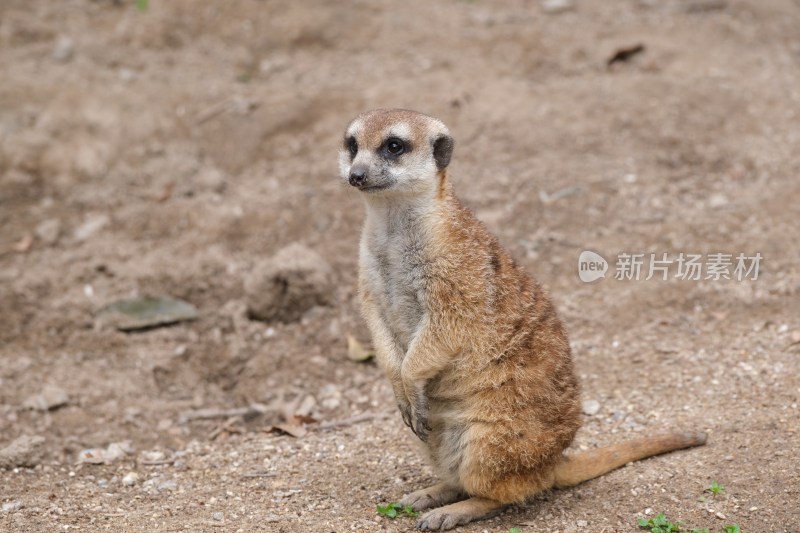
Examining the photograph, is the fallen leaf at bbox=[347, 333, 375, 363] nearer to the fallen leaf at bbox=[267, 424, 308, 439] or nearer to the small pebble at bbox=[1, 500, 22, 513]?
the fallen leaf at bbox=[267, 424, 308, 439]

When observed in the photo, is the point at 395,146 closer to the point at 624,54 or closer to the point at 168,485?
the point at 168,485

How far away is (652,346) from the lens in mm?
4973

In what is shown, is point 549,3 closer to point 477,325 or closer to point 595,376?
A: point 595,376

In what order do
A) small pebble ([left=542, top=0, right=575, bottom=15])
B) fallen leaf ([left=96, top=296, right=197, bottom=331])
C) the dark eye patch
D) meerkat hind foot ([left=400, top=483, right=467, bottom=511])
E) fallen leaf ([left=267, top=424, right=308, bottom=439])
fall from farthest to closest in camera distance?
small pebble ([left=542, top=0, right=575, bottom=15]) < fallen leaf ([left=96, top=296, right=197, bottom=331]) < fallen leaf ([left=267, top=424, right=308, bottom=439]) < meerkat hind foot ([left=400, top=483, right=467, bottom=511]) < the dark eye patch

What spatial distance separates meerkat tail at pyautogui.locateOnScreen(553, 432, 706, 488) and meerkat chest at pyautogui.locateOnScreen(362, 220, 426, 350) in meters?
0.83

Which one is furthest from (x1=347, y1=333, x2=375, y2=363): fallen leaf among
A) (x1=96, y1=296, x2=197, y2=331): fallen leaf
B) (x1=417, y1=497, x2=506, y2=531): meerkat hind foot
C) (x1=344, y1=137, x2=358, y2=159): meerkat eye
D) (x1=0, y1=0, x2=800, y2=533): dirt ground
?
(x1=344, y1=137, x2=358, y2=159): meerkat eye

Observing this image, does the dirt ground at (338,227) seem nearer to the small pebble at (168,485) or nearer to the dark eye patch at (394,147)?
the small pebble at (168,485)

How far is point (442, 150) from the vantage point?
3646mm

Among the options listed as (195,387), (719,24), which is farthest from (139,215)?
(719,24)

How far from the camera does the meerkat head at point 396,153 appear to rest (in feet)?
11.4

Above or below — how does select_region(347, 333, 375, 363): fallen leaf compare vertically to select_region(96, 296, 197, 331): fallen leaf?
below

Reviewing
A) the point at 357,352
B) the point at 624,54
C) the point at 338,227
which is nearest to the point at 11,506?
the point at 357,352

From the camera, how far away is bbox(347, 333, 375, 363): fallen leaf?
5.23 m

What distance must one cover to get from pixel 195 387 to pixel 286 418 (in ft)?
2.26
